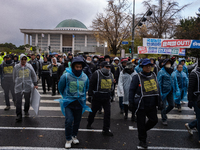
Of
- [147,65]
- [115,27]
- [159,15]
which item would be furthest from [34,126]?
[159,15]

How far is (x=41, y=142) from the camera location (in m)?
3.90

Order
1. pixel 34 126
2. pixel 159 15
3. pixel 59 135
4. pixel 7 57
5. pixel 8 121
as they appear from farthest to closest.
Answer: pixel 159 15 < pixel 7 57 < pixel 8 121 < pixel 34 126 < pixel 59 135

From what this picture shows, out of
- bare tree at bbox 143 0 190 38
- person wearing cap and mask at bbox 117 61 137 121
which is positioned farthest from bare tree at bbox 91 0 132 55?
person wearing cap and mask at bbox 117 61 137 121

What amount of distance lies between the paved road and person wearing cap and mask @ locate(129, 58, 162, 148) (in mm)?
579

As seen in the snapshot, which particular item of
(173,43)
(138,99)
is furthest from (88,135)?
(173,43)

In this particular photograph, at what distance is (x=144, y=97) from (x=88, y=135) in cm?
175

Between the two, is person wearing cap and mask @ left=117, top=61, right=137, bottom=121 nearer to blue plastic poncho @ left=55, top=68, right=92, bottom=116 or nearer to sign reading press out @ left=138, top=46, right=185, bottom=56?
blue plastic poncho @ left=55, top=68, right=92, bottom=116

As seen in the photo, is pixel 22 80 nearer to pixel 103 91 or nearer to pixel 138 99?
pixel 103 91

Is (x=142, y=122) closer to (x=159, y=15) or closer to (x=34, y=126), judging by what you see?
(x=34, y=126)

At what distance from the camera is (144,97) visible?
11.9 ft

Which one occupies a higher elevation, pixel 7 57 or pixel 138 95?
pixel 7 57

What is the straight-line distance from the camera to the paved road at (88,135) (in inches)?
149

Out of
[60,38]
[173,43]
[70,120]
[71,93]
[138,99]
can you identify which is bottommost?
[70,120]

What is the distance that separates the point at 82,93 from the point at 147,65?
5.05 ft
